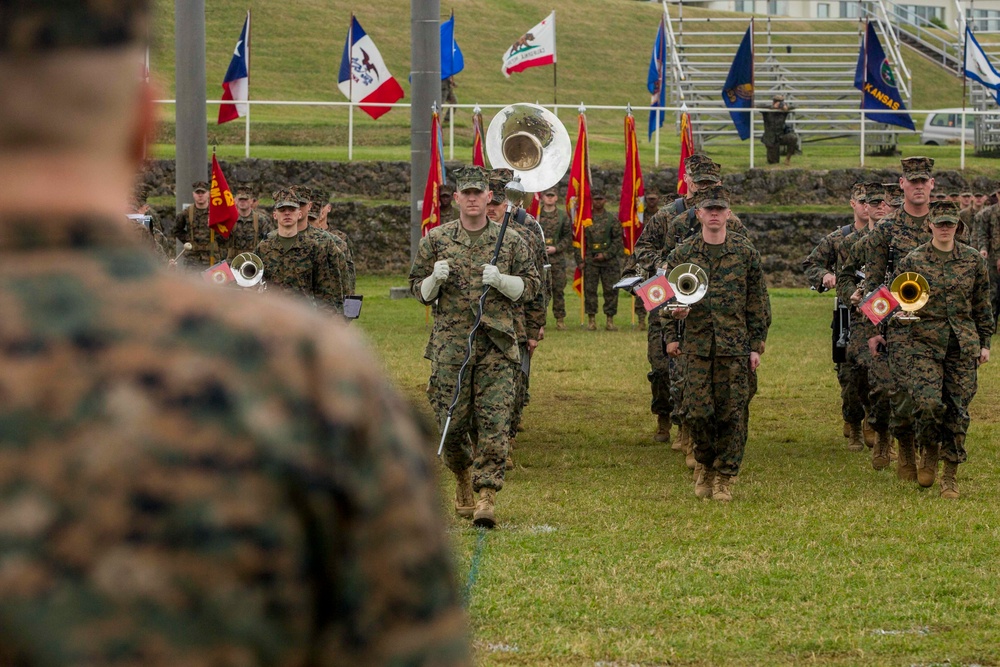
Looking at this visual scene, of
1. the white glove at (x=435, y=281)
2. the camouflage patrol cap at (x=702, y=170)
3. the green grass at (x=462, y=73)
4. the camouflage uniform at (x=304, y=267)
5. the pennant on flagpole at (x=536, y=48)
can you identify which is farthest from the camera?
the green grass at (x=462, y=73)

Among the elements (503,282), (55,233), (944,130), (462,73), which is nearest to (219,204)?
(503,282)

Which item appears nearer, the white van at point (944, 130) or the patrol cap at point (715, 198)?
the patrol cap at point (715, 198)

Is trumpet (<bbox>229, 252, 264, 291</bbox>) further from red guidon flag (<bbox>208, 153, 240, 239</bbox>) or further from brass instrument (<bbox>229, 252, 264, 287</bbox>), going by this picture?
red guidon flag (<bbox>208, 153, 240, 239</bbox>)

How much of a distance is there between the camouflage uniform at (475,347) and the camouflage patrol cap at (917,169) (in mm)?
3223

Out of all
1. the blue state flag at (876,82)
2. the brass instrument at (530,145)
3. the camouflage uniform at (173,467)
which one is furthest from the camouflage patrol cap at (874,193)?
the blue state flag at (876,82)

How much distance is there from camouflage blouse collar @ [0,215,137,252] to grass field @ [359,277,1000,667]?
5.38m

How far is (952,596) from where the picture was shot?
7984 mm

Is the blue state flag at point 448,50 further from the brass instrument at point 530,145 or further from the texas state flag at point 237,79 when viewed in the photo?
the brass instrument at point 530,145

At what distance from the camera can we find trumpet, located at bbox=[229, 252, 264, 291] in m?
12.1

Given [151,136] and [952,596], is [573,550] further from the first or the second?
[151,136]

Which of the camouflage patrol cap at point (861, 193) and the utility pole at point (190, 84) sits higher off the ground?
the utility pole at point (190, 84)

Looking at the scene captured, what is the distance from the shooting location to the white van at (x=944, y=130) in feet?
137

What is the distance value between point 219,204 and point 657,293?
375 inches

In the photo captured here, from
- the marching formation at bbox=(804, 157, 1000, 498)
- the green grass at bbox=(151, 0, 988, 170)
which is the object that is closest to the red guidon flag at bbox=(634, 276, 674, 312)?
the marching formation at bbox=(804, 157, 1000, 498)
